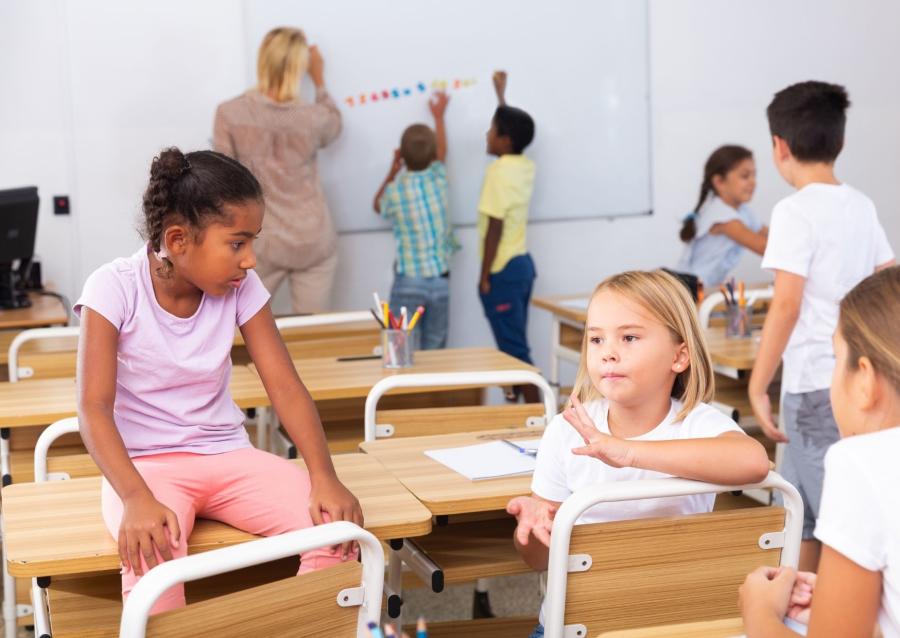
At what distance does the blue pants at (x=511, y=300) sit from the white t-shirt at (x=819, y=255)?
8.66 feet

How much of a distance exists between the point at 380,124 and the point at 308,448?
3.70 meters

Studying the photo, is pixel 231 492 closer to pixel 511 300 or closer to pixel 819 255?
pixel 819 255

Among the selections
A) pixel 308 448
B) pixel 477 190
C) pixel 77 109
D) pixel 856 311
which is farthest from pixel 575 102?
pixel 856 311

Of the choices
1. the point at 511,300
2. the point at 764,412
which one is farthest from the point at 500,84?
the point at 764,412

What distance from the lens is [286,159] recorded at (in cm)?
491

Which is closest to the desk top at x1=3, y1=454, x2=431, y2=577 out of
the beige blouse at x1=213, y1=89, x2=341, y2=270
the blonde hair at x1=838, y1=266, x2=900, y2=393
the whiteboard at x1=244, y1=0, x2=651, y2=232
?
the blonde hair at x1=838, y1=266, x2=900, y2=393

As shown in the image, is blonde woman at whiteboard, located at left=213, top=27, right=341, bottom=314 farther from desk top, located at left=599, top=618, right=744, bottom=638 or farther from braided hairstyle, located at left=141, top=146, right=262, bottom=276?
desk top, located at left=599, top=618, right=744, bottom=638

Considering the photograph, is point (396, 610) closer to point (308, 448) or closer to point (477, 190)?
point (308, 448)

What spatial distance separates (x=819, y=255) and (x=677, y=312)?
103cm

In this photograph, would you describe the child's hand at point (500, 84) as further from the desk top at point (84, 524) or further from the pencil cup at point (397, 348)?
the desk top at point (84, 524)

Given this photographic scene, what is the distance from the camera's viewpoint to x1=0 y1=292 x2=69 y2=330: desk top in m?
3.97

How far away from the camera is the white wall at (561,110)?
5004mm

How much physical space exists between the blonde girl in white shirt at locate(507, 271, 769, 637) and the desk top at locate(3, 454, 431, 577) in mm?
200

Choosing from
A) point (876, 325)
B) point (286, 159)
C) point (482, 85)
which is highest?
point (482, 85)
